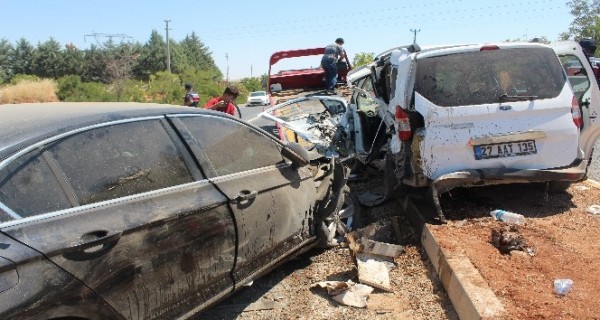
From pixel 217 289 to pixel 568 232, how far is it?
11.2 feet

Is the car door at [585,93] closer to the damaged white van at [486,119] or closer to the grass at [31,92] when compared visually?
the damaged white van at [486,119]

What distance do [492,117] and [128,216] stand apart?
3.69 meters

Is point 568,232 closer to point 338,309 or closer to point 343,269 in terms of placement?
point 343,269

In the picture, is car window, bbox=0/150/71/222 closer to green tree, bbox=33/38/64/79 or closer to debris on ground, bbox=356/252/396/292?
debris on ground, bbox=356/252/396/292

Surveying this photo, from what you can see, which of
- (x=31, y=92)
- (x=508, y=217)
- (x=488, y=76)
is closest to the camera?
(x=508, y=217)

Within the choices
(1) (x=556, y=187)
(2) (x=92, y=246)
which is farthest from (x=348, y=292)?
(1) (x=556, y=187)

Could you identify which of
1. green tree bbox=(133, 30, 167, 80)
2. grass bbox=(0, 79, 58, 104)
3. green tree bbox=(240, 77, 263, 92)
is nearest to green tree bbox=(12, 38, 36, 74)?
green tree bbox=(133, 30, 167, 80)

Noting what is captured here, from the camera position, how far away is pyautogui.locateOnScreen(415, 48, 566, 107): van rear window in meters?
5.09

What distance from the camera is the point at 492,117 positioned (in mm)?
4984

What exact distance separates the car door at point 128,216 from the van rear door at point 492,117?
2575 millimetres

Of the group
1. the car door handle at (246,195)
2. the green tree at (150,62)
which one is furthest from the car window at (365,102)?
the green tree at (150,62)

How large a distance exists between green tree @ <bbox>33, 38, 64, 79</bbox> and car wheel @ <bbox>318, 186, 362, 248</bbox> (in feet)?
241

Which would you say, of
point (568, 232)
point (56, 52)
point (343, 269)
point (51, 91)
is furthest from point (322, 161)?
point (56, 52)

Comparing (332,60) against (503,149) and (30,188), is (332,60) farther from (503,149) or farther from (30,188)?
(30,188)
